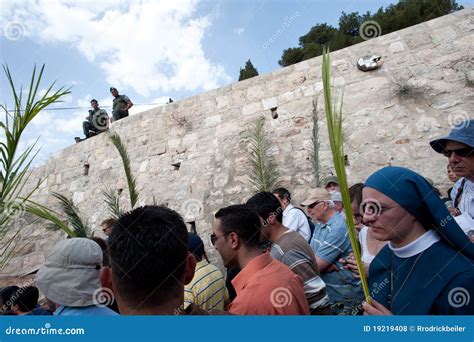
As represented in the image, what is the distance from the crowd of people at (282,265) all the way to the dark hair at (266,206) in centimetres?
5

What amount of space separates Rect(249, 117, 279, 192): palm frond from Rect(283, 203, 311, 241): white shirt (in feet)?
7.84

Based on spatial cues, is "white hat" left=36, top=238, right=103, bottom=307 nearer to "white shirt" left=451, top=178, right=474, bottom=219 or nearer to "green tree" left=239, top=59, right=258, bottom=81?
"white shirt" left=451, top=178, right=474, bottom=219

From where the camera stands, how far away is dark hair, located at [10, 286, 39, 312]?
3.04 meters

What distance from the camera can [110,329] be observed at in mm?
1604

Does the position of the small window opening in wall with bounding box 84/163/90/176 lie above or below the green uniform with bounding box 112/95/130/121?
below

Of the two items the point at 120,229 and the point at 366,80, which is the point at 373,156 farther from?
the point at 120,229

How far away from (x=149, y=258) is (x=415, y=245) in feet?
3.60

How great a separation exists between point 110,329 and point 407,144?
5.28 meters

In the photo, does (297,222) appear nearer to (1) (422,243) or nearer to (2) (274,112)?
(1) (422,243)

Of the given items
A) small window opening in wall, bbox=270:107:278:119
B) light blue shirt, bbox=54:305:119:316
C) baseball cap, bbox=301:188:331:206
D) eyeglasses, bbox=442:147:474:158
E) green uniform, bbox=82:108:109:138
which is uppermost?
green uniform, bbox=82:108:109:138

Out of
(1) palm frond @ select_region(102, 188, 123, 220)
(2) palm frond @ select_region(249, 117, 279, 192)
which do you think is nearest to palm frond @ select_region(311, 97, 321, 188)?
(2) palm frond @ select_region(249, 117, 279, 192)

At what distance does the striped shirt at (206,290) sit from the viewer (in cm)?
260

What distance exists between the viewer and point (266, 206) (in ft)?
9.87

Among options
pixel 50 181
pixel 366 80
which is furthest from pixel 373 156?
pixel 50 181
